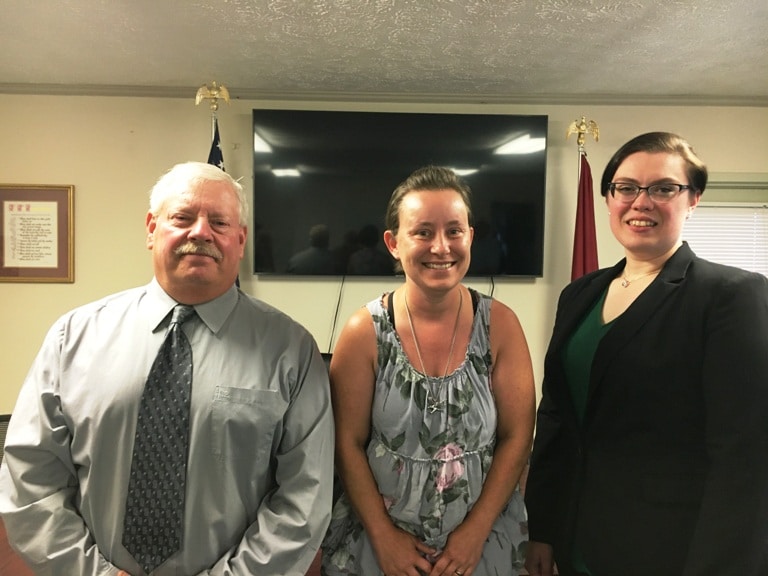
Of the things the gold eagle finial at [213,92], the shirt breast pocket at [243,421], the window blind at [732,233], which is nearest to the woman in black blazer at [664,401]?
the shirt breast pocket at [243,421]

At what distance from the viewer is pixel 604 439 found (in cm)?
126

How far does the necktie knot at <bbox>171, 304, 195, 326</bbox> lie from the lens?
3.93 feet

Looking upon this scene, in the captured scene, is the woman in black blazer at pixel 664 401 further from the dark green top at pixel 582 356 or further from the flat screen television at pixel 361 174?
the flat screen television at pixel 361 174

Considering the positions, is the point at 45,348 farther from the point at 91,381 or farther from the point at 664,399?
the point at 664,399

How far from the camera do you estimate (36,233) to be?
3.29 metres

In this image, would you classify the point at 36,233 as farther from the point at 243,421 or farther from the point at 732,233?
the point at 732,233

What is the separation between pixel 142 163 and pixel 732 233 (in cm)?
407

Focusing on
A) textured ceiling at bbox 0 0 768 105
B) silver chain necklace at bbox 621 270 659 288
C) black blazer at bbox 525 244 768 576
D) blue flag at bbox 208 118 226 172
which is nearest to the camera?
black blazer at bbox 525 244 768 576

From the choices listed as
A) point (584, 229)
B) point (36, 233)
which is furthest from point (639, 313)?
point (36, 233)

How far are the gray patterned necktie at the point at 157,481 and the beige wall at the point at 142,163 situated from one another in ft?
7.39

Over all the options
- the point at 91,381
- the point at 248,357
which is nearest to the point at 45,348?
the point at 91,381

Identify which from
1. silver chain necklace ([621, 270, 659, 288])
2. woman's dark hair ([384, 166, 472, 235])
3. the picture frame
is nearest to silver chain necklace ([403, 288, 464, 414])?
woman's dark hair ([384, 166, 472, 235])

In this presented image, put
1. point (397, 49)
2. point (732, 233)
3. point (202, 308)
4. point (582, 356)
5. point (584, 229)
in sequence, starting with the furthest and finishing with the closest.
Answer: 1. point (732, 233)
2. point (584, 229)
3. point (397, 49)
4. point (582, 356)
5. point (202, 308)

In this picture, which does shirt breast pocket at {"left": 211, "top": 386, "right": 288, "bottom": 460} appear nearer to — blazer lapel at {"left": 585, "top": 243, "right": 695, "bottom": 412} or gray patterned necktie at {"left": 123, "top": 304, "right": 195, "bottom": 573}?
gray patterned necktie at {"left": 123, "top": 304, "right": 195, "bottom": 573}
